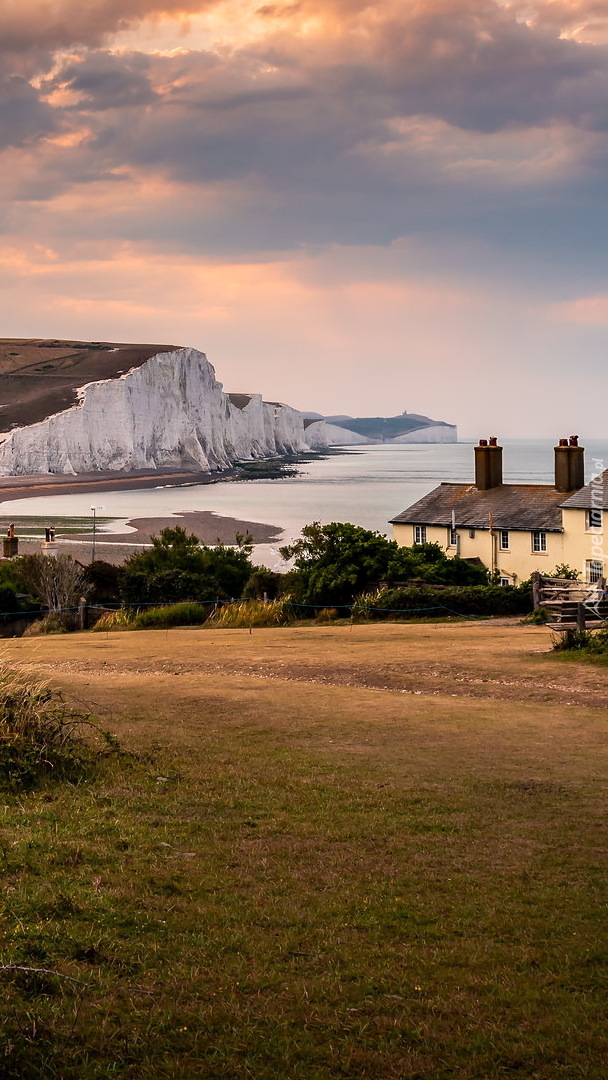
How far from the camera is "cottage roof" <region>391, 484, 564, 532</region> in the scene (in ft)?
153

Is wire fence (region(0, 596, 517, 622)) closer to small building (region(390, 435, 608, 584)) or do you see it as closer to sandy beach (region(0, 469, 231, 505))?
small building (region(390, 435, 608, 584))

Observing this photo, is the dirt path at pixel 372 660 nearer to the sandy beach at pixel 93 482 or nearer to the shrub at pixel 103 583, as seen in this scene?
the shrub at pixel 103 583

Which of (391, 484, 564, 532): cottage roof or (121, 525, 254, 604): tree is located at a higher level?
(391, 484, 564, 532): cottage roof

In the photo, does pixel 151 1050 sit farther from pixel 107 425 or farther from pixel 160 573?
pixel 107 425

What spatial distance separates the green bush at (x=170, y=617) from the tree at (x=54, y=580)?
185 inches

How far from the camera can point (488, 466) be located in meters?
51.4

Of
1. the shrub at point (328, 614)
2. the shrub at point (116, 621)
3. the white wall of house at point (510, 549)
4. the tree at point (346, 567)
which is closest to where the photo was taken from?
the shrub at point (328, 614)

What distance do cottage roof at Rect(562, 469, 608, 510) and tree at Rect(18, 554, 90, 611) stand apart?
821 inches

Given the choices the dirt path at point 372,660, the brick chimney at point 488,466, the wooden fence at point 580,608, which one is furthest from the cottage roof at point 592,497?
the dirt path at point 372,660

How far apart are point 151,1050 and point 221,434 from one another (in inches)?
7565

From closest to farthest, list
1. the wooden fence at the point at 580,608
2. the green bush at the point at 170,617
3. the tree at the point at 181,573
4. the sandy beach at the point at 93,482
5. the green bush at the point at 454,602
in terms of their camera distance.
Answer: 1. the wooden fence at the point at 580,608
2. the green bush at the point at 454,602
3. the green bush at the point at 170,617
4. the tree at the point at 181,573
5. the sandy beach at the point at 93,482

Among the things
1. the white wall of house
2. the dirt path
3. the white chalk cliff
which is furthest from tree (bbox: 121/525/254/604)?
the white chalk cliff

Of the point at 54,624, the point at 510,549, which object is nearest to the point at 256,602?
the point at 54,624

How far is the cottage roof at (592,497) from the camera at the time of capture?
44000 millimetres
